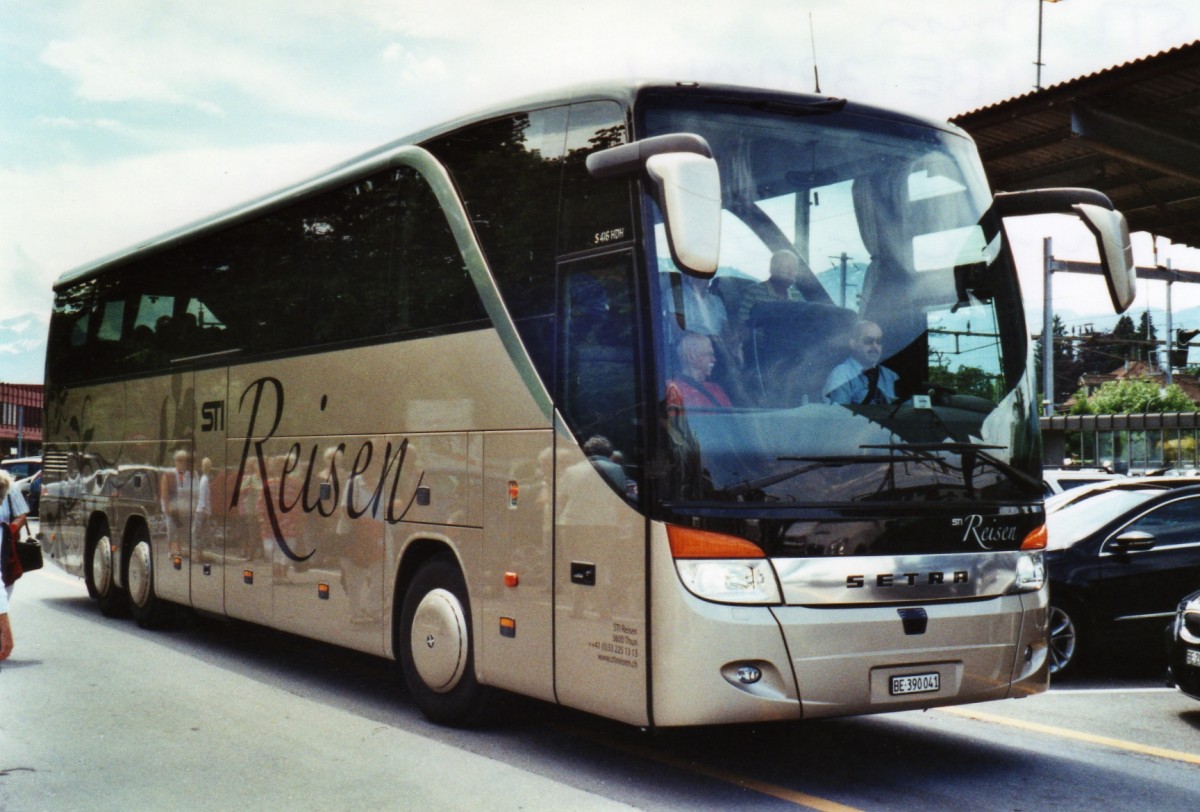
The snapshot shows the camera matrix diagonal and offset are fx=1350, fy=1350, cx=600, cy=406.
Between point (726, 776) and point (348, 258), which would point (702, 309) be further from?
point (348, 258)

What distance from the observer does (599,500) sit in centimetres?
660

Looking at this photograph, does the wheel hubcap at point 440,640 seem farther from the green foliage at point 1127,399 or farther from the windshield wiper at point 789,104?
the green foliage at point 1127,399

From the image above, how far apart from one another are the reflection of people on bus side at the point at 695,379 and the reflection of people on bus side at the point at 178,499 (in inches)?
265

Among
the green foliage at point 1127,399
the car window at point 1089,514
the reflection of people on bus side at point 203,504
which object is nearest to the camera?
Answer: the car window at point 1089,514

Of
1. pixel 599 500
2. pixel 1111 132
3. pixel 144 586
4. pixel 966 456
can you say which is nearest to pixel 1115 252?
pixel 966 456

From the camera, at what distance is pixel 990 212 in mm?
7203

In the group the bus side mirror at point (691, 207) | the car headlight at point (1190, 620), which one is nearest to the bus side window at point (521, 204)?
the bus side mirror at point (691, 207)

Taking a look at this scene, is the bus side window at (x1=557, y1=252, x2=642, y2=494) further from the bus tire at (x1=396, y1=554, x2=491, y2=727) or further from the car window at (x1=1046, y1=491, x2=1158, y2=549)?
the car window at (x1=1046, y1=491, x2=1158, y2=549)

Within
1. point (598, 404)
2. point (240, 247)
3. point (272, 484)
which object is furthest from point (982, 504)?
point (240, 247)

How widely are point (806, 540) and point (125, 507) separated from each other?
9.17 meters

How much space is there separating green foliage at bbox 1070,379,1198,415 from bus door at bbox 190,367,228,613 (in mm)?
102273

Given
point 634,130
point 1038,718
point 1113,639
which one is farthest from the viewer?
point 1113,639

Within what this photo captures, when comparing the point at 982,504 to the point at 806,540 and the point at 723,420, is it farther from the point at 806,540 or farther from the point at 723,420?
the point at 723,420

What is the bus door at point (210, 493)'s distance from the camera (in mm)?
11086
